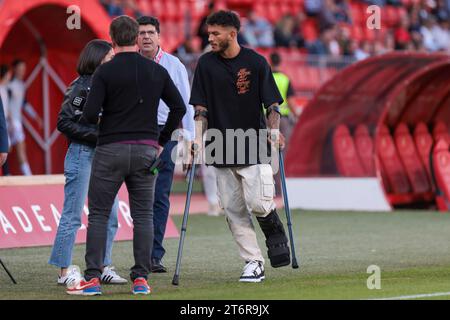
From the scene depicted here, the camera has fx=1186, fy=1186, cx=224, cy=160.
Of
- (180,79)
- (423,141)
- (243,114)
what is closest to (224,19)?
(243,114)

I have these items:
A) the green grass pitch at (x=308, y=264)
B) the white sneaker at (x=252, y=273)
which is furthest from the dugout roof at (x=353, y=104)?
the white sneaker at (x=252, y=273)

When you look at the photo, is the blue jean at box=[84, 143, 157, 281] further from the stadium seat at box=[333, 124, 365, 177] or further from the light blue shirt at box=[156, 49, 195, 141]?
the stadium seat at box=[333, 124, 365, 177]

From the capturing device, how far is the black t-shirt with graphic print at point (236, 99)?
32.2 ft

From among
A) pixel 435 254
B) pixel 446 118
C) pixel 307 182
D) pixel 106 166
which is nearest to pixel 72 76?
pixel 307 182

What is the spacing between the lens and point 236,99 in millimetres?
9844

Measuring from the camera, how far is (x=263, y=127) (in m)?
9.95

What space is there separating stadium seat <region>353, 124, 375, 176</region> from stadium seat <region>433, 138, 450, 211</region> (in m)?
1.00

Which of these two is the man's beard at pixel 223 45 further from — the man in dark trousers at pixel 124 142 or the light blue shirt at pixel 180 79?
the light blue shirt at pixel 180 79

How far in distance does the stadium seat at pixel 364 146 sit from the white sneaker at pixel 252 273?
8.68 meters

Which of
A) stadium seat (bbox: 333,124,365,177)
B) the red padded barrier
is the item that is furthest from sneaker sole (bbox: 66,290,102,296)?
the red padded barrier

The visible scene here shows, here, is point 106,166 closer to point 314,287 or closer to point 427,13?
point 314,287

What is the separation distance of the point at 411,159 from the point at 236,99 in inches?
387

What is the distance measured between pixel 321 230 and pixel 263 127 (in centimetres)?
523

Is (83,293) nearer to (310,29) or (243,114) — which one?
(243,114)
